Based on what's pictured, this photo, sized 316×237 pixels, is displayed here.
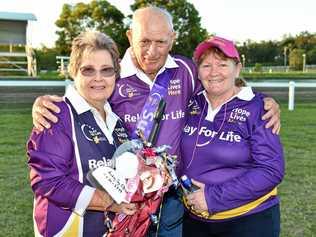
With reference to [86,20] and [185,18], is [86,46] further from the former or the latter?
[86,20]

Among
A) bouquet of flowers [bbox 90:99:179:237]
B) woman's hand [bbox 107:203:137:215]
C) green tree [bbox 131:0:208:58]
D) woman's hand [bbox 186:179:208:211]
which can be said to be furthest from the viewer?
green tree [bbox 131:0:208:58]

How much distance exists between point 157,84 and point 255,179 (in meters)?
1.01

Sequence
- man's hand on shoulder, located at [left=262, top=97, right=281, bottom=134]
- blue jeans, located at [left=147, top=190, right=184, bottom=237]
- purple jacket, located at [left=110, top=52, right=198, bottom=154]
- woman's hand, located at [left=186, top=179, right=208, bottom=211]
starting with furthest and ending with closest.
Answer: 1. blue jeans, located at [left=147, top=190, right=184, bottom=237]
2. purple jacket, located at [left=110, top=52, right=198, bottom=154]
3. man's hand on shoulder, located at [left=262, top=97, right=281, bottom=134]
4. woman's hand, located at [left=186, top=179, right=208, bottom=211]

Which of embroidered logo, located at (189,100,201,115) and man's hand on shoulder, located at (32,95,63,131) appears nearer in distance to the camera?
man's hand on shoulder, located at (32,95,63,131)

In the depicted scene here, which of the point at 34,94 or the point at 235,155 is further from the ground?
the point at 235,155

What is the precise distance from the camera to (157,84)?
358 centimetres

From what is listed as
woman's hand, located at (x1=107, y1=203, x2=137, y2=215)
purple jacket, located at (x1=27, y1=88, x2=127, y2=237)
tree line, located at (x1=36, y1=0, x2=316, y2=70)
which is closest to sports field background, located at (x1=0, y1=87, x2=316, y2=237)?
purple jacket, located at (x1=27, y1=88, x2=127, y2=237)

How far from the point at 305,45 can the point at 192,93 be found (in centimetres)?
9171

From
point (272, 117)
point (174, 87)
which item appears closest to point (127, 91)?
point (174, 87)

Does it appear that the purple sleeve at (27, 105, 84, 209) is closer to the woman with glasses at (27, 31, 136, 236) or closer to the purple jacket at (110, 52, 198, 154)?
the woman with glasses at (27, 31, 136, 236)

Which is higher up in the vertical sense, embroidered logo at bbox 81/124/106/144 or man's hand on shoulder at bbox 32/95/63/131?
man's hand on shoulder at bbox 32/95/63/131

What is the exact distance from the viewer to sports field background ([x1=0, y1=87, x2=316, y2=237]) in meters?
5.83

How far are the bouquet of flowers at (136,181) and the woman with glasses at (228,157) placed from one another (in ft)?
1.21

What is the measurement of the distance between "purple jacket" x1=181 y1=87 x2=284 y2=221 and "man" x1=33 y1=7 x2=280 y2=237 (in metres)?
0.31
